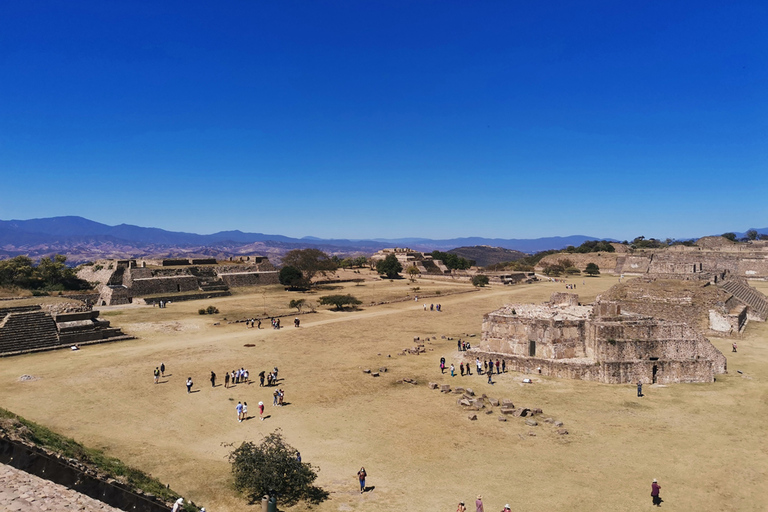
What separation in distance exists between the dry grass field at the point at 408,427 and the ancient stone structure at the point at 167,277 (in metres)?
21.9

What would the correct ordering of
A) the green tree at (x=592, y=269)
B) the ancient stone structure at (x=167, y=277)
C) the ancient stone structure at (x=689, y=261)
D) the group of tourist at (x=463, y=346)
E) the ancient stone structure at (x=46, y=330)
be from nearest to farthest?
the ancient stone structure at (x=46, y=330)
the group of tourist at (x=463, y=346)
the ancient stone structure at (x=167, y=277)
the ancient stone structure at (x=689, y=261)
the green tree at (x=592, y=269)

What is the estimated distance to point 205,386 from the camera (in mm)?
19266

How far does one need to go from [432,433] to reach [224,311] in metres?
30.8

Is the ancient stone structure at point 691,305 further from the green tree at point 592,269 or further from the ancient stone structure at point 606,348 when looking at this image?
the green tree at point 592,269

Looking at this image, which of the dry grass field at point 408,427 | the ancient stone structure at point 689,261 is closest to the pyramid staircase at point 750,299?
the ancient stone structure at point 689,261

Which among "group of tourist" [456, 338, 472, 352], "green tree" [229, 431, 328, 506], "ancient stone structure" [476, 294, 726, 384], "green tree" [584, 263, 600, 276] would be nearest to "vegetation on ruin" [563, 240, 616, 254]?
"green tree" [584, 263, 600, 276]

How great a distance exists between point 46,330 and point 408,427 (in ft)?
81.2

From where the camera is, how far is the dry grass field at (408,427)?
36.0 feet

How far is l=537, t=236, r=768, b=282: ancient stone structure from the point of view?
54250 millimetres

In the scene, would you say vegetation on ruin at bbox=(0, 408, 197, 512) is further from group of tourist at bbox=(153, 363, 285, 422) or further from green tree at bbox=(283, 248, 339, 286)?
green tree at bbox=(283, 248, 339, 286)

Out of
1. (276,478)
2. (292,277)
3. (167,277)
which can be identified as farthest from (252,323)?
(276,478)

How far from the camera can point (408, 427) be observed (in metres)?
14.9

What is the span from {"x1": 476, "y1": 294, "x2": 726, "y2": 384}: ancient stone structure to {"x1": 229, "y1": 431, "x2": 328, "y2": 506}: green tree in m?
13.7

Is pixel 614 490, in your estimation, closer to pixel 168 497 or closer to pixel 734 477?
pixel 734 477
